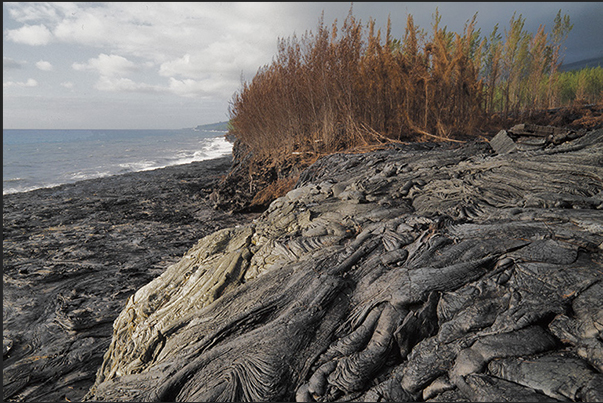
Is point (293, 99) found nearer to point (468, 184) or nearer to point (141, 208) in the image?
point (141, 208)

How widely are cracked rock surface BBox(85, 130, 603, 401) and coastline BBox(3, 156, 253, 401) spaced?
61cm

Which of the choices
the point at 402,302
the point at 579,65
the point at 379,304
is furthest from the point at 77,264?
the point at 579,65

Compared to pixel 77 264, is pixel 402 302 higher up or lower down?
higher up

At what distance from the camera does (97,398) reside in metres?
2.03

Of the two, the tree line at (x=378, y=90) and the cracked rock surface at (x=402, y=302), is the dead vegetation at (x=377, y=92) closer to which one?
the tree line at (x=378, y=90)

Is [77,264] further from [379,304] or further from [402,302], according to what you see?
[402,302]

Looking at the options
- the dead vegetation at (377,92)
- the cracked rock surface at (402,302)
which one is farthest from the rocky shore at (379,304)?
the dead vegetation at (377,92)

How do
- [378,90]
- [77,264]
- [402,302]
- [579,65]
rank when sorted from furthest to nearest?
[579,65] → [378,90] → [77,264] → [402,302]

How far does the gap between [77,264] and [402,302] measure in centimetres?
519

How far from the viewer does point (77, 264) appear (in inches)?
187

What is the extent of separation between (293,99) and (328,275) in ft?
20.1

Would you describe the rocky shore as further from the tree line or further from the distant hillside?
the distant hillside

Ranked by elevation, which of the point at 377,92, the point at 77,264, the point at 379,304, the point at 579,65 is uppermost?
the point at 579,65

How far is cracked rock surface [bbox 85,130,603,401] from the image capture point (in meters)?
1.33
